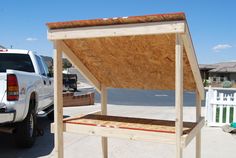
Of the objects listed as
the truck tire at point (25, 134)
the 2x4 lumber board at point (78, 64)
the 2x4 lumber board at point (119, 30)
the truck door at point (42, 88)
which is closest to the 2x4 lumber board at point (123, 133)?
the 2x4 lumber board at point (78, 64)

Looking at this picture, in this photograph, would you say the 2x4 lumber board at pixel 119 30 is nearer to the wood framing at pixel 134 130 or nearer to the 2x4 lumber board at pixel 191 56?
the 2x4 lumber board at pixel 191 56

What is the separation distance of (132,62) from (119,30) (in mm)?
925

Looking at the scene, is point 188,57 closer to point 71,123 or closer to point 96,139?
point 71,123

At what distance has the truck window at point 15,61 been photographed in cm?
738

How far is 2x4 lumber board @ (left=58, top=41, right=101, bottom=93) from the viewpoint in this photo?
3.80 meters

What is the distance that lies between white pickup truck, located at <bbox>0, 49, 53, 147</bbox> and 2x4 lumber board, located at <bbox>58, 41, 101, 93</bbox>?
5.49 ft

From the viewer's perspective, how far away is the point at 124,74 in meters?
4.29

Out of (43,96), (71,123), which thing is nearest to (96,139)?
(43,96)

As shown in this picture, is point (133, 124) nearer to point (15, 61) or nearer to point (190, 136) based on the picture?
point (190, 136)

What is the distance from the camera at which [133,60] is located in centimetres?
389

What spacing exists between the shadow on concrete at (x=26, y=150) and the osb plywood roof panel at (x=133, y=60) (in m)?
2.25

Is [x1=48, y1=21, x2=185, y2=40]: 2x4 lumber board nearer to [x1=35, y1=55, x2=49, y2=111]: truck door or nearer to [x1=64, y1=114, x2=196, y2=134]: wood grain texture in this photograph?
[x1=64, y1=114, x2=196, y2=134]: wood grain texture

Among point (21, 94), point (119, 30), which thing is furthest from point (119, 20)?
point (21, 94)

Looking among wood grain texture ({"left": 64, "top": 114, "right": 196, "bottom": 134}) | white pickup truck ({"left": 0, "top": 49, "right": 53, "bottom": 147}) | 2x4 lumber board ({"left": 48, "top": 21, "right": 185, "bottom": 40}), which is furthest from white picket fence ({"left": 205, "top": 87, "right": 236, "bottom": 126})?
2x4 lumber board ({"left": 48, "top": 21, "right": 185, "bottom": 40})
